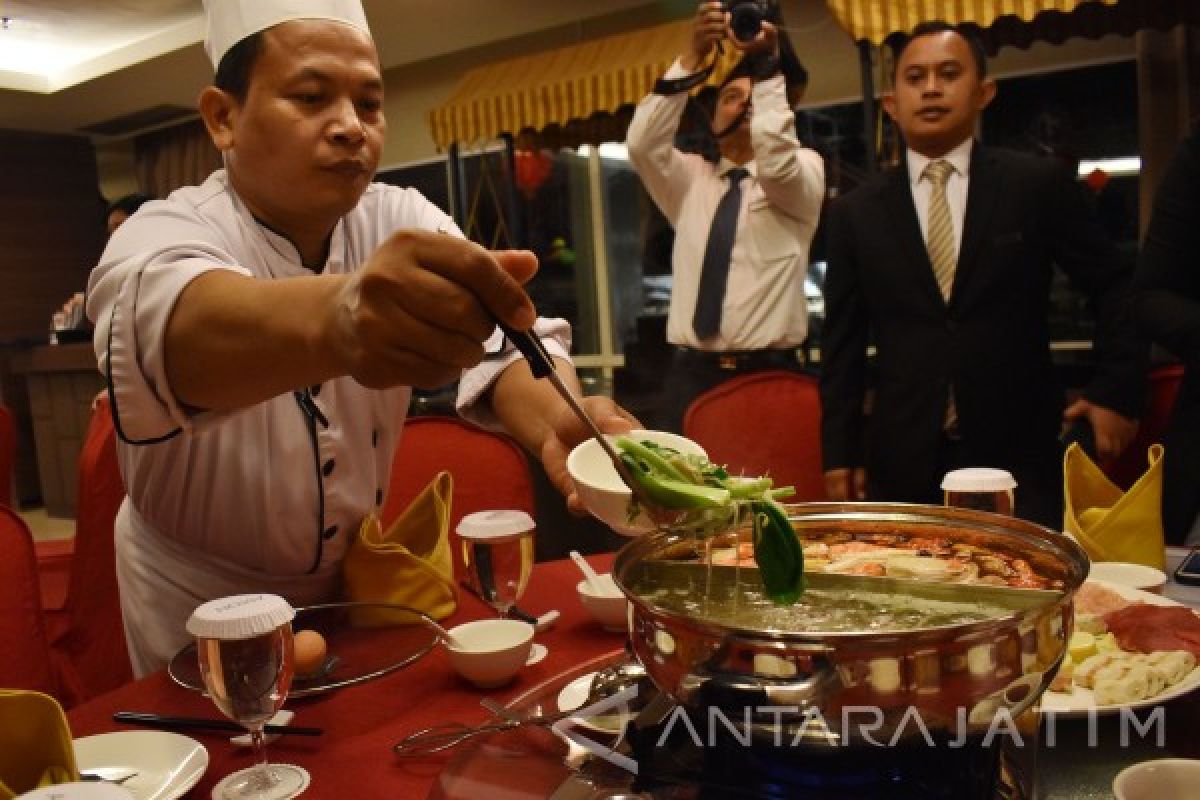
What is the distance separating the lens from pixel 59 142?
31.1 feet

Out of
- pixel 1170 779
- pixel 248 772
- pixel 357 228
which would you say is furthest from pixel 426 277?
pixel 357 228

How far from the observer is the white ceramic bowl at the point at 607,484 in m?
1.04

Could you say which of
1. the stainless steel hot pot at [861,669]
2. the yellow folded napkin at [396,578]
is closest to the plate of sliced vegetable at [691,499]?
the stainless steel hot pot at [861,669]

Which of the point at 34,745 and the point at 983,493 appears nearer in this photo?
the point at 34,745

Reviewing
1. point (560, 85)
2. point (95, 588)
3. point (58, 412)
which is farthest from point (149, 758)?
point (58, 412)

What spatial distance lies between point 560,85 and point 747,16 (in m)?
2.76

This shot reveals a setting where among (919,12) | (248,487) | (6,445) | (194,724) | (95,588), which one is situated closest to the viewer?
(194,724)

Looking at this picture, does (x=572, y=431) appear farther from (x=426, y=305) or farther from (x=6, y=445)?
(x=6, y=445)

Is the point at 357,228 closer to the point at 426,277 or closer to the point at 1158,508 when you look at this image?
the point at 426,277

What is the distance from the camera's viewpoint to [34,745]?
0.89m

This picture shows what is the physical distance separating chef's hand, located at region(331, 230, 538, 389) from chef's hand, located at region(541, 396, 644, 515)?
14.3 inches

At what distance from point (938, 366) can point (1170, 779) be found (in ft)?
6.58

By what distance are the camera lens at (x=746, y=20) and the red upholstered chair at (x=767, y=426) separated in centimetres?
161

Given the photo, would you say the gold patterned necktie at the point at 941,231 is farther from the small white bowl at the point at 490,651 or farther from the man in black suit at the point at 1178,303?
the small white bowl at the point at 490,651
